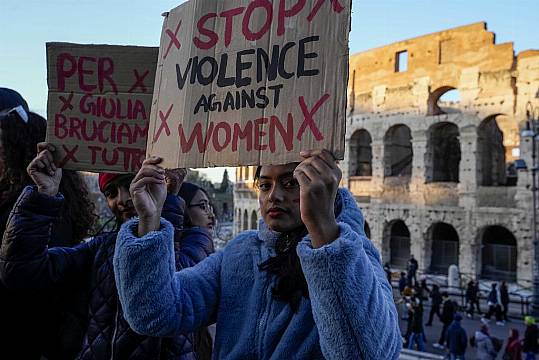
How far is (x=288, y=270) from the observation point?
1668mm

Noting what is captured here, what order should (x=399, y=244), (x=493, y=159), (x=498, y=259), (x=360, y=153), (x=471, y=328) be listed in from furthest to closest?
(x=360, y=153), (x=399, y=244), (x=493, y=159), (x=498, y=259), (x=471, y=328)

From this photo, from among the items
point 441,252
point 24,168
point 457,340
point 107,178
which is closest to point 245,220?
point 441,252

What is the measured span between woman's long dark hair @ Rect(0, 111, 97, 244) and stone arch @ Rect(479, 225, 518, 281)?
1828 centimetres

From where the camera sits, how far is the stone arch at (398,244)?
21203 mm

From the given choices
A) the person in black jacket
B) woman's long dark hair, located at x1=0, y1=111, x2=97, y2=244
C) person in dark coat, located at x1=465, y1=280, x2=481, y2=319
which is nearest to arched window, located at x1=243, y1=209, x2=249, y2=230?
person in dark coat, located at x1=465, y1=280, x2=481, y2=319

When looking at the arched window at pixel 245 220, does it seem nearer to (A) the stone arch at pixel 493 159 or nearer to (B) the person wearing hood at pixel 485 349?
(A) the stone arch at pixel 493 159

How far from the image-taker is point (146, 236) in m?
1.74

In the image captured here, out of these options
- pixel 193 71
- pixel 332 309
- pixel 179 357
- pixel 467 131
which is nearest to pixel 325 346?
pixel 332 309

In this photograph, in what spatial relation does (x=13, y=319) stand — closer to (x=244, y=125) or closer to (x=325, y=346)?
(x=244, y=125)

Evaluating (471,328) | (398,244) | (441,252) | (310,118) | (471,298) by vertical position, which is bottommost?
(471,328)

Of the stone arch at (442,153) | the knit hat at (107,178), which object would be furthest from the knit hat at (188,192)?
the stone arch at (442,153)

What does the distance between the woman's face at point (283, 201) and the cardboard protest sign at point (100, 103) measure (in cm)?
102

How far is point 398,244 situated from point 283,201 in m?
21.0

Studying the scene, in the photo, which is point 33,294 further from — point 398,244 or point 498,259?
point 398,244
